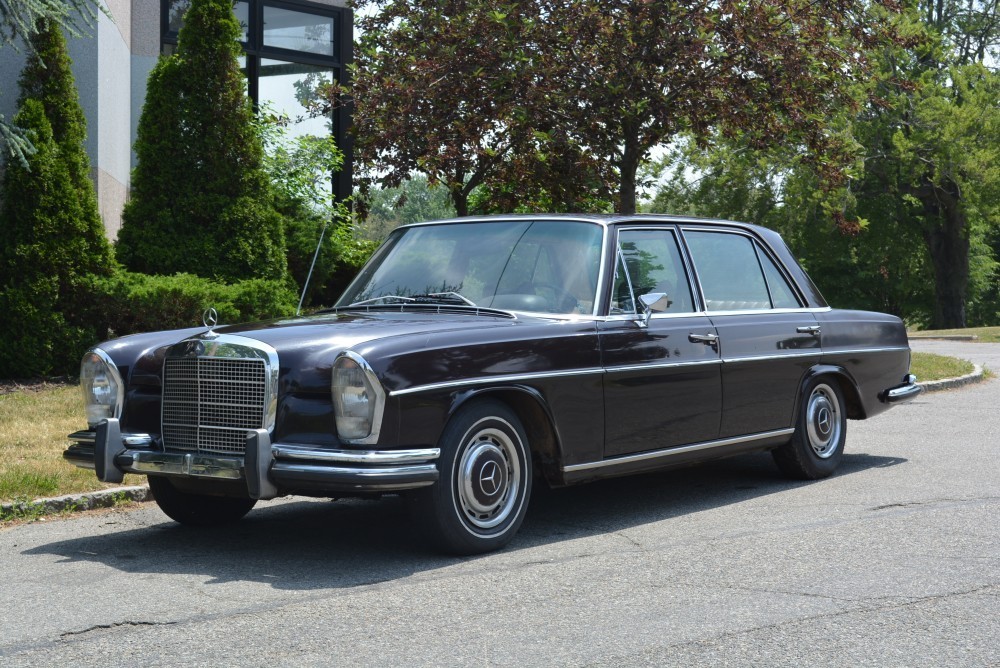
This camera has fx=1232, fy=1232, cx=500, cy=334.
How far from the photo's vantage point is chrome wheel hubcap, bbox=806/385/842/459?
329 inches

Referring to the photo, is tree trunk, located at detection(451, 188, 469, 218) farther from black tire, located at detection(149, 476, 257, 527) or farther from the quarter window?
black tire, located at detection(149, 476, 257, 527)

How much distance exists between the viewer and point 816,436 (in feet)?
27.5

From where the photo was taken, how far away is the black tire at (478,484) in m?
5.80

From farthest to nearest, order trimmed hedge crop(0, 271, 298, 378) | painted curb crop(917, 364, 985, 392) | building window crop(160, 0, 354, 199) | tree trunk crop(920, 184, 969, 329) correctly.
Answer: tree trunk crop(920, 184, 969, 329), building window crop(160, 0, 354, 199), painted curb crop(917, 364, 985, 392), trimmed hedge crop(0, 271, 298, 378)

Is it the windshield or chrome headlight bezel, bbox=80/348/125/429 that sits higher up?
the windshield

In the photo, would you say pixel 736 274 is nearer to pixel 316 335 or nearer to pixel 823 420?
pixel 823 420

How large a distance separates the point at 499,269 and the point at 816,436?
9.24 feet

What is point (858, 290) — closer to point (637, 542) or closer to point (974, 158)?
point (974, 158)

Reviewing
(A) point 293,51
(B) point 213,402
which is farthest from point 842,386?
(A) point 293,51

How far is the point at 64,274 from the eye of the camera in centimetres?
1364

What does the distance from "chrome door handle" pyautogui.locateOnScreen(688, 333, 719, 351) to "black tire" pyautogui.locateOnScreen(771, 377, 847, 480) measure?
3.66 ft

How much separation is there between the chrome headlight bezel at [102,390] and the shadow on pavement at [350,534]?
2.29 ft

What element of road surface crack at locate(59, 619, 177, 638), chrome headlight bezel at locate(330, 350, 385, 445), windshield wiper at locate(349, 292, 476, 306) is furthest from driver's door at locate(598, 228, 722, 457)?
road surface crack at locate(59, 619, 177, 638)

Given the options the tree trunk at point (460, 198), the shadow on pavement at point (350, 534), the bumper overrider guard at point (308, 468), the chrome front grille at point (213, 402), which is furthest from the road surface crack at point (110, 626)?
the tree trunk at point (460, 198)
